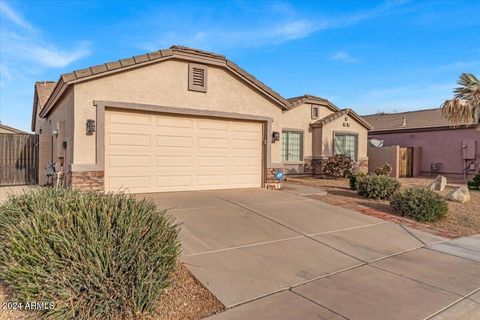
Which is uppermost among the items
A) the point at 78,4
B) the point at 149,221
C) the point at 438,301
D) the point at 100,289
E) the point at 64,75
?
the point at 78,4

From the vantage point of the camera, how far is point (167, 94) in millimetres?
9742

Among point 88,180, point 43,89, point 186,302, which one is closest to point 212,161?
point 88,180

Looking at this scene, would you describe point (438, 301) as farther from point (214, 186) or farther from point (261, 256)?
point (214, 186)

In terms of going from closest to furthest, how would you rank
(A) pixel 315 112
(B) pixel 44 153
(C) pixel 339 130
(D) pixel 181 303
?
(D) pixel 181 303, (B) pixel 44 153, (A) pixel 315 112, (C) pixel 339 130

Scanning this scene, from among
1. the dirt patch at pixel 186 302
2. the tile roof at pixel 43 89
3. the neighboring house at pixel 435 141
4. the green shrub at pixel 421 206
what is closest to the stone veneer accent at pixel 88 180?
the dirt patch at pixel 186 302

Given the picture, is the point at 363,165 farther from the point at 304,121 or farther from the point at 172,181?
the point at 172,181

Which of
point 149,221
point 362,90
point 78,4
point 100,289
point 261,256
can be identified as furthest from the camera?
point 362,90

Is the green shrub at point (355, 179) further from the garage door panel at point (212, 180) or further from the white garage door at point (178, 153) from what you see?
the garage door panel at point (212, 180)

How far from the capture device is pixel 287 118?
57.8 ft

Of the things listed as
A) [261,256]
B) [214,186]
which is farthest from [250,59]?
[261,256]

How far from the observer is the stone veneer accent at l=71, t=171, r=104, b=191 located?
8.34 metres

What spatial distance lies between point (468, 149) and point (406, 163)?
11.6 ft

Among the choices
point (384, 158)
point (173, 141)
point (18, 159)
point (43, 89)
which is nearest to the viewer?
point (173, 141)

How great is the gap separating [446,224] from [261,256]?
19.8 feet
